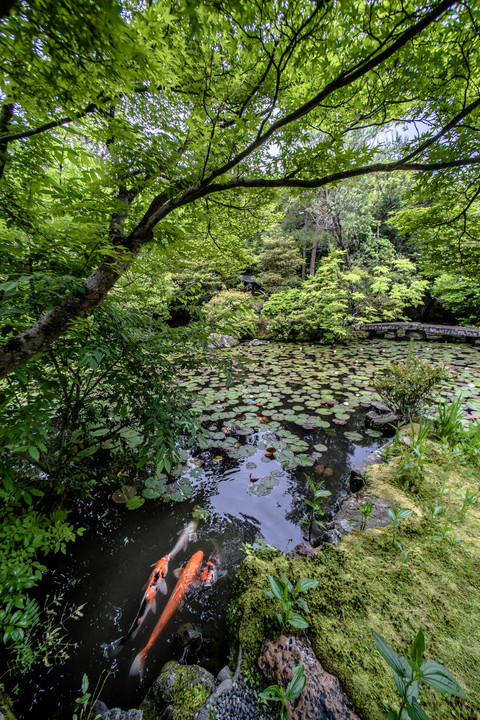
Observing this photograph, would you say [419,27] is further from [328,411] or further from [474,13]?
[328,411]

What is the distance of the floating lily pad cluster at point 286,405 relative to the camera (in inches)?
120

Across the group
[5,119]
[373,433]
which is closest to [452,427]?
[373,433]

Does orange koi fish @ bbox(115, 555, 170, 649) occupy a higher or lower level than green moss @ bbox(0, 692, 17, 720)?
lower

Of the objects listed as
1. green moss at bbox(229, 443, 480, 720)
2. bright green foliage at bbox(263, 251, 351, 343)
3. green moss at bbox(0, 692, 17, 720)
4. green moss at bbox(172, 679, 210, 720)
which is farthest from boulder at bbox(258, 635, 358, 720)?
bright green foliage at bbox(263, 251, 351, 343)

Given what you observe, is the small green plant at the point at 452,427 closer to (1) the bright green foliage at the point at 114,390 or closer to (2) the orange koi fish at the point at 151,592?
(1) the bright green foliage at the point at 114,390

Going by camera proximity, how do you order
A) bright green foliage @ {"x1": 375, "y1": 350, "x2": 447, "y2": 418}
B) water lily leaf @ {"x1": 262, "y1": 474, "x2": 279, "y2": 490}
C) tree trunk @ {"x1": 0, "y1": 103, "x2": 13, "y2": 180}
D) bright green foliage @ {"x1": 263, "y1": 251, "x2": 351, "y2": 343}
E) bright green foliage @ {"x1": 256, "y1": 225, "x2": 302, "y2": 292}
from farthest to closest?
bright green foliage @ {"x1": 256, "y1": 225, "x2": 302, "y2": 292} < bright green foliage @ {"x1": 263, "y1": 251, "x2": 351, "y2": 343} < bright green foliage @ {"x1": 375, "y1": 350, "x2": 447, "y2": 418} < water lily leaf @ {"x1": 262, "y1": 474, "x2": 279, "y2": 490} < tree trunk @ {"x1": 0, "y1": 103, "x2": 13, "y2": 180}

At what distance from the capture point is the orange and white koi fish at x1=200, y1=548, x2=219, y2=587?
181 cm

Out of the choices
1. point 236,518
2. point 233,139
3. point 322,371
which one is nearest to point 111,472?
point 236,518

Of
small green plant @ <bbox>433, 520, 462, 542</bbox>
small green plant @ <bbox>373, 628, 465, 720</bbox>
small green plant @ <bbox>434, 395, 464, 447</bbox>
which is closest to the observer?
small green plant @ <bbox>373, 628, 465, 720</bbox>

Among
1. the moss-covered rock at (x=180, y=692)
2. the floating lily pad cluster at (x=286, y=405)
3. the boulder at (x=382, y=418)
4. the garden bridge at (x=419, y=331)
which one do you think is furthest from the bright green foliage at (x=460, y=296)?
the moss-covered rock at (x=180, y=692)

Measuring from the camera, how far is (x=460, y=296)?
886cm

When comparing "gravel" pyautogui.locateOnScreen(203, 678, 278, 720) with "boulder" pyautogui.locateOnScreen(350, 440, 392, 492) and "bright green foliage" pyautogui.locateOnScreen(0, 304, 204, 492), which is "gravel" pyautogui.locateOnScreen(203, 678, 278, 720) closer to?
"bright green foliage" pyautogui.locateOnScreen(0, 304, 204, 492)

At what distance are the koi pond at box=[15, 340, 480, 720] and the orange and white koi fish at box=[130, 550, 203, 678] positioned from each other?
0.11 feet

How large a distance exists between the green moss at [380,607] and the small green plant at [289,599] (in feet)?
0.21
